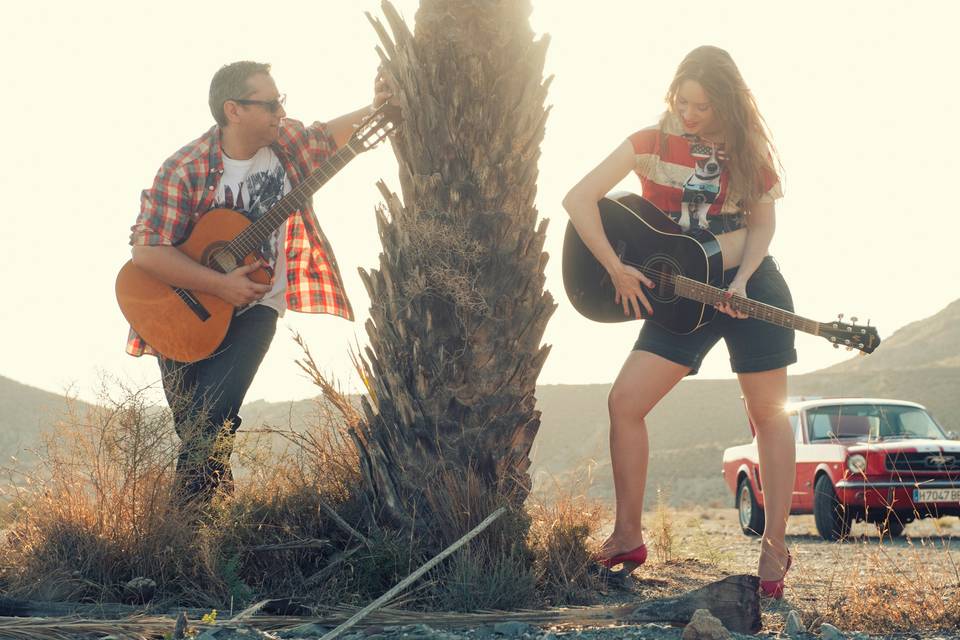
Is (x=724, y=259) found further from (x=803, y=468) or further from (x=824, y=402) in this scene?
(x=824, y=402)

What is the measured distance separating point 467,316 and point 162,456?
4.87 ft

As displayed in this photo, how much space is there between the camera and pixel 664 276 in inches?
193

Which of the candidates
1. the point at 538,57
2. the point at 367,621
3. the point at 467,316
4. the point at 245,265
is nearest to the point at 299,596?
the point at 367,621

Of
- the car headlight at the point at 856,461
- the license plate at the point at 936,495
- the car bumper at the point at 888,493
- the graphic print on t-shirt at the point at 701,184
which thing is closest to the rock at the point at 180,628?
the graphic print on t-shirt at the point at 701,184

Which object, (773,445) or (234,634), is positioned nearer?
(234,634)

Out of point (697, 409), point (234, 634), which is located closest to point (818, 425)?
point (234, 634)

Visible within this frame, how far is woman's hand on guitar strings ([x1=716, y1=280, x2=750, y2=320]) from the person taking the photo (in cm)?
459

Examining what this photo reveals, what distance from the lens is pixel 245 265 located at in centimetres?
514

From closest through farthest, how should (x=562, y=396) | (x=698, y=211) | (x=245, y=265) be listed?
1. (x=698, y=211)
2. (x=245, y=265)
3. (x=562, y=396)

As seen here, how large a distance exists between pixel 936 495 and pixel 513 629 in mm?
7548

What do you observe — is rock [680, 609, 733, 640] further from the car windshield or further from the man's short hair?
the car windshield

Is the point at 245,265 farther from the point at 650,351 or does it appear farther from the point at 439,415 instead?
the point at 650,351

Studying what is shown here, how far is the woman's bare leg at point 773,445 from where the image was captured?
4.64 metres

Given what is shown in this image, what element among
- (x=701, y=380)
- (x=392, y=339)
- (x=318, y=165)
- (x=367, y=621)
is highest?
(x=701, y=380)
